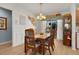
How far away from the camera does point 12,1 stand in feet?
8.96

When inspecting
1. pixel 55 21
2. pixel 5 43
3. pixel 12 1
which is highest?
pixel 12 1

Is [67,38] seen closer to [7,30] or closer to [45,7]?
[45,7]

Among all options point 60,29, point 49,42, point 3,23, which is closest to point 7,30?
point 3,23

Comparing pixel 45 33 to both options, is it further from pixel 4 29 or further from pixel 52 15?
pixel 4 29

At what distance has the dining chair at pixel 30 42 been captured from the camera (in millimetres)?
2793

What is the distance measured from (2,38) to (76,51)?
1639 mm

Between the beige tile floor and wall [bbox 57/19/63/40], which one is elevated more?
wall [bbox 57/19/63/40]

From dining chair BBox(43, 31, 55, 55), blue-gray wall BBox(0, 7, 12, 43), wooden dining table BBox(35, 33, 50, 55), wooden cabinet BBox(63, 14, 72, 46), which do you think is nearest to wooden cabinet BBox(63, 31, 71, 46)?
wooden cabinet BBox(63, 14, 72, 46)

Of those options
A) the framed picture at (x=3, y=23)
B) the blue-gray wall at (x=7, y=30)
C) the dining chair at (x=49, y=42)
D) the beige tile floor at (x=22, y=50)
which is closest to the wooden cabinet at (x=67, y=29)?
the beige tile floor at (x=22, y=50)

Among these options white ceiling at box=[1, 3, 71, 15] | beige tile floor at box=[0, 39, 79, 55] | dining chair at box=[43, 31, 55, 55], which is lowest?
beige tile floor at box=[0, 39, 79, 55]

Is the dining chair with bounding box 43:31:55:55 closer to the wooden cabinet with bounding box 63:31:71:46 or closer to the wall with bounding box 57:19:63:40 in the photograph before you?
the wall with bounding box 57:19:63:40

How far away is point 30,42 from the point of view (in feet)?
9.30

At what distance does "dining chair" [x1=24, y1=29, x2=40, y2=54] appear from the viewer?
2.79 metres
